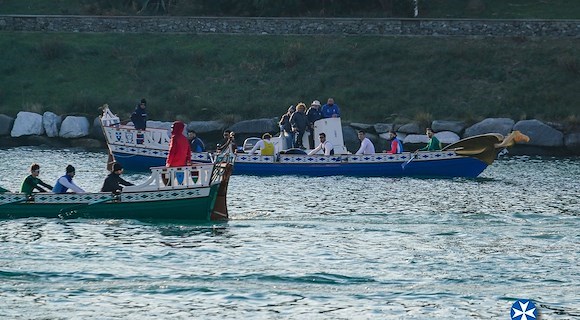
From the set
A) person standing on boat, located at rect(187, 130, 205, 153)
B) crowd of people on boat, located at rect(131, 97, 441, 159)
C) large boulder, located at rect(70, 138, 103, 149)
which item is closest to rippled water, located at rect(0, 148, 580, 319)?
crowd of people on boat, located at rect(131, 97, 441, 159)

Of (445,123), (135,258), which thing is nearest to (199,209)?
(135,258)

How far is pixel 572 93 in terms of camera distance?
56.2 m

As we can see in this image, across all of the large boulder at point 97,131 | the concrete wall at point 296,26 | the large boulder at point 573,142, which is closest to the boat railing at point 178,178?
the large boulder at point 97,131

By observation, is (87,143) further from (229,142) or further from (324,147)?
(229,142)

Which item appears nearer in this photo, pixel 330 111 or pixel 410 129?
pixel 330 111

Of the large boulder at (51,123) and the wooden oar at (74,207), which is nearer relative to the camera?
the wooden oar at (74,207)

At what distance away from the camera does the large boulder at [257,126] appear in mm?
53594

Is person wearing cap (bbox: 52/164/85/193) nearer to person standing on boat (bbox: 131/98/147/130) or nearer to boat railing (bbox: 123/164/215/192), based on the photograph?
boat railing (bbox: 123/164/215/192)

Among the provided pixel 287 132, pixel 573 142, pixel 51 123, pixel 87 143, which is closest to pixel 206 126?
pixel 87 143

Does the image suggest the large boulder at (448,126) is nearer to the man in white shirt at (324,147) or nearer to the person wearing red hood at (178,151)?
the man in white shirt at (324,147)

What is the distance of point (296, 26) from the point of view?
212 feet

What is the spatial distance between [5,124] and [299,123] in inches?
658

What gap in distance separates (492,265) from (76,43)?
42426 mm

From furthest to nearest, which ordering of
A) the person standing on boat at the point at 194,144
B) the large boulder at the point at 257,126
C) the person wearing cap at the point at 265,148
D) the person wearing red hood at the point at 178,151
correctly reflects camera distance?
the large boulder at the point at 257,126 < the person standing on boat at the point at 194,144 < the person wearing cap at the point at 265,148 < the person wearing red hood at the point at 178,151
